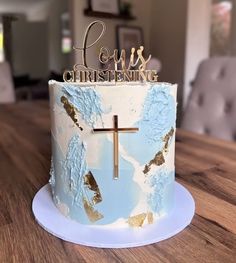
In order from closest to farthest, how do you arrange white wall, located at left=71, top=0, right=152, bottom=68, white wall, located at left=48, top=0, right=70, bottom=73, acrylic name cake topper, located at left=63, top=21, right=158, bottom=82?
1. acrylic name cake topper, located at left=63, top=21, right=158, bottom=82
2. white wall, located at left=71, top=0, right=152, bottom=68
3. white wall, located at left=48, top=0, right=70, bottom=73

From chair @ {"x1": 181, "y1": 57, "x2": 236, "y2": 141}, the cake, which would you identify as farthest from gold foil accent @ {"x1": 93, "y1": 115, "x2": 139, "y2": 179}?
chair @ {"x1": 181, "y1": 57, "x2": 236, "y2": 141}

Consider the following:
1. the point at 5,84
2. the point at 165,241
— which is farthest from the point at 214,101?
the point at 5,84

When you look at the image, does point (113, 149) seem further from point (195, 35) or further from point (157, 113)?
point (195, 35)

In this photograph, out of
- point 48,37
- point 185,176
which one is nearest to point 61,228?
point 185,176

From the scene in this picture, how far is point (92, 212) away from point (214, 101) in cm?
110

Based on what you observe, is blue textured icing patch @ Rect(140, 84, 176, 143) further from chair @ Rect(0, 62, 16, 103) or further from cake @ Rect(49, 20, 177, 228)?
chair @ Rect(0, 62, 16, 103)

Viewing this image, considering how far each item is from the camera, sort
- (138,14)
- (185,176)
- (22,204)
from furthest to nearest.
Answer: (138,14)
(185,176)
(22,204)

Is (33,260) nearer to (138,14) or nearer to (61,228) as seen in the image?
(61,228)

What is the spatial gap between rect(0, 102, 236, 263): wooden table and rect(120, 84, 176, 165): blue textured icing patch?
0.13 metres

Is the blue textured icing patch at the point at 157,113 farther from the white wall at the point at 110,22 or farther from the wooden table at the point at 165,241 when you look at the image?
the white wall at the point at 110,22

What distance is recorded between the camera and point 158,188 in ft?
1.57

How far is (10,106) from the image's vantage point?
6.14 ft

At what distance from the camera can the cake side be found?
0.44 m

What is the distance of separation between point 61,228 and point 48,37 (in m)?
7.80
